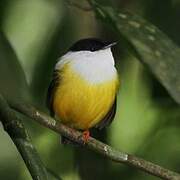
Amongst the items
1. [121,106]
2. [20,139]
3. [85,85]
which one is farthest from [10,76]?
[85,85]

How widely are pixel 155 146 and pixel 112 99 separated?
467mm

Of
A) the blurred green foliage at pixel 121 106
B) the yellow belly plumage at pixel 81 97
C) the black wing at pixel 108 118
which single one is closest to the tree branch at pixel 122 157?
the blurred green foliage at pixel 121 106

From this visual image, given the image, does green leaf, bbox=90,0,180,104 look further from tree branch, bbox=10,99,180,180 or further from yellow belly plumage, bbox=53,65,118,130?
yellow belly plumage, bbox=53,65,118,130

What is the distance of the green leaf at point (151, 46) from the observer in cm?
60

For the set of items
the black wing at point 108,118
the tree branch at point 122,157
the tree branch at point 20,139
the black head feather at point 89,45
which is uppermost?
the tree branch at point 20,139

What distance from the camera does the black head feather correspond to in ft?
5.65

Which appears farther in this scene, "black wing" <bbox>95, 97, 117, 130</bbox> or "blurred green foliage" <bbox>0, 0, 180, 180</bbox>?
"black wing" <bbox>95, 97, 117, 130</bbox>

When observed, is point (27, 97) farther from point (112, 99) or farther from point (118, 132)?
point (112, 99)

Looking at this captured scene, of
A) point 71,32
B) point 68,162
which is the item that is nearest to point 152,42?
point 68,162

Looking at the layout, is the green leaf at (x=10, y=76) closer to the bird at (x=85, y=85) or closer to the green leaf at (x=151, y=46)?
the green leaf at (x=151, y=46)

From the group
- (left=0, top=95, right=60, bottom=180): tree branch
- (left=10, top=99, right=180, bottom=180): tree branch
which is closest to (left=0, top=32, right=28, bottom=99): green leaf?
(left=0, top=95, right=60, bottom=180): tree branch

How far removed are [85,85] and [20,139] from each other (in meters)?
1.16

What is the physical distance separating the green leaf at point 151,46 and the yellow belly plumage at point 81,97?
108 centimetres

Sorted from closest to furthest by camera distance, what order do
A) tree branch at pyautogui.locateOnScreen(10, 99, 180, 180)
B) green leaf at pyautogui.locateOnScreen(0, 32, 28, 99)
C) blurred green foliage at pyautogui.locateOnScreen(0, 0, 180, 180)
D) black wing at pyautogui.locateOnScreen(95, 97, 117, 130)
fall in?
green leaf at pyautogui.locateOnScreen(0, 32, 28, 99) → tree branch at pyautogui.locateOnScreen(10, 99, 180, 180) → blurred green foliage at pyautogui.locateOnScreen(0, 0, 180, 180) → black wing at pyautogui.locateOnScreen(95, 97, 117, 130)
